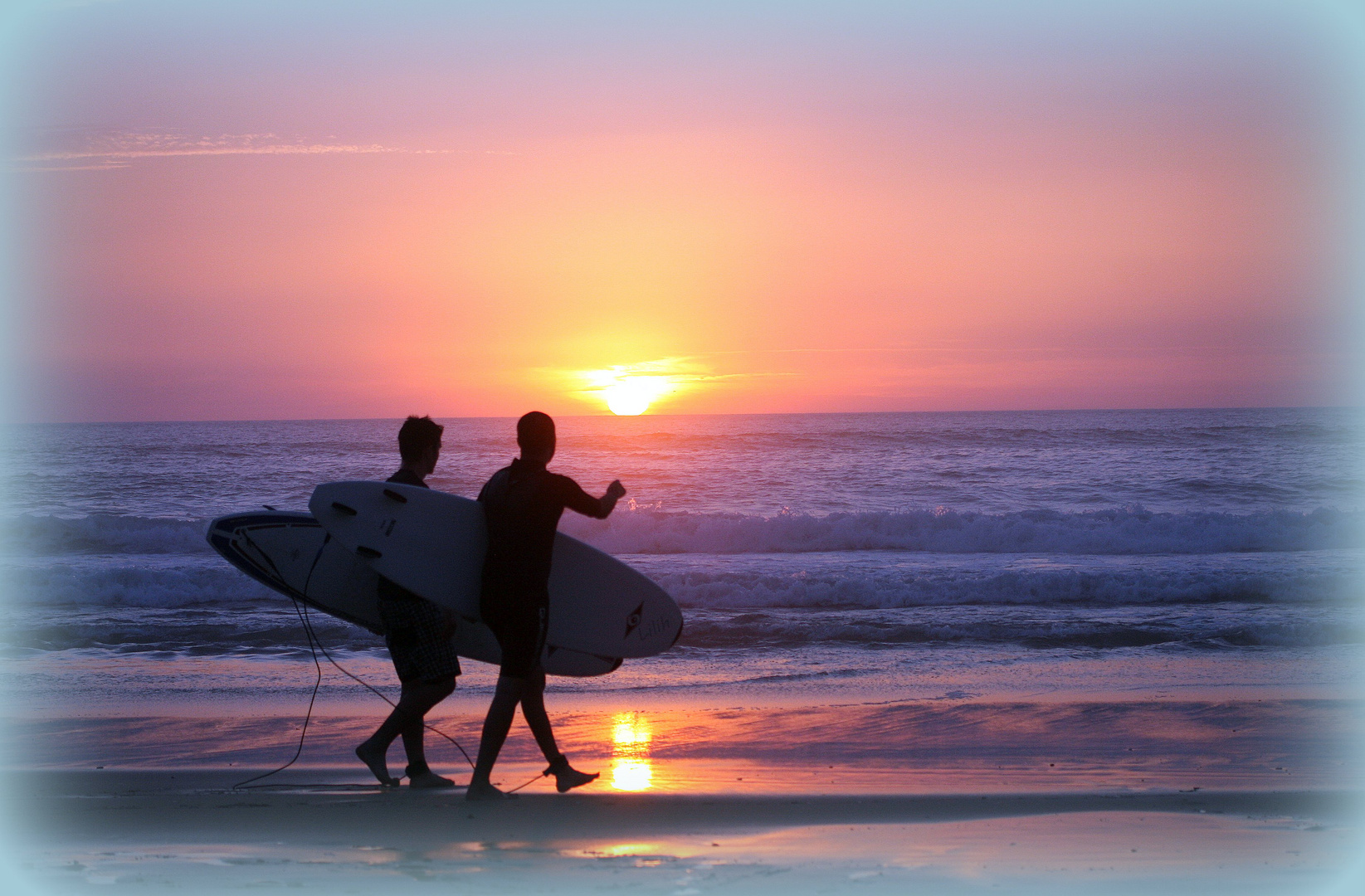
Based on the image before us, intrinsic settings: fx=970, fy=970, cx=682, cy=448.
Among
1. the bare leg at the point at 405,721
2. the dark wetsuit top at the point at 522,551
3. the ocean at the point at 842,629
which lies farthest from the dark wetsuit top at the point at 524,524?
the ocean at the point at 842,629

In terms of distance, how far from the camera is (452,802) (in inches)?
144

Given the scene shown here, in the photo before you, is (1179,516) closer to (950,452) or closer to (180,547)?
(950,452)

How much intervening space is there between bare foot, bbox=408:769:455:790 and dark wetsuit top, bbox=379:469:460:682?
1.43 ft

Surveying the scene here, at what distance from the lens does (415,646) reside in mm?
3705

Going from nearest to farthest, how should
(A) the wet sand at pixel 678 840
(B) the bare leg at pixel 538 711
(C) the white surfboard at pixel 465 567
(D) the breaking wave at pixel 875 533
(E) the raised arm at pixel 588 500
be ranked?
1. (A) the wet sand at pixel 678 840
2. (E) the raised arm at pixel 588 500
3. (B) the bare leg at pixel 538 711
4. (C) the white surfboard at pixel 465 567
5. (D) the breaking wave at pixel 875 533

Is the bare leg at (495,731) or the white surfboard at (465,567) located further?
the white surfboard at (465,567)

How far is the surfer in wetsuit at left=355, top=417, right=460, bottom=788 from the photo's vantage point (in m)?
3.70

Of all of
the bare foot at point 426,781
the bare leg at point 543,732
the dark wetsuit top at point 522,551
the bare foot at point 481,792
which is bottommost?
the bare foot at point 426,781

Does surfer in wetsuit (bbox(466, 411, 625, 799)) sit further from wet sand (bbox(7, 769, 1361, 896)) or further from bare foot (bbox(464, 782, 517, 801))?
wet sand (bbox(7, 769, 1361, 896))

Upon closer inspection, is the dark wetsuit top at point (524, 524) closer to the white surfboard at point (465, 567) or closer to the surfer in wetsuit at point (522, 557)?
the surfer in wetsuit at point (522, 557)

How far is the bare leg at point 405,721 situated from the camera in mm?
3697

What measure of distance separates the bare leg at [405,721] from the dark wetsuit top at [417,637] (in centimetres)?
4

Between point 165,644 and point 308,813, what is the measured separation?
5118 millimetres

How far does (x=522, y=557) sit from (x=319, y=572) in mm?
1417
